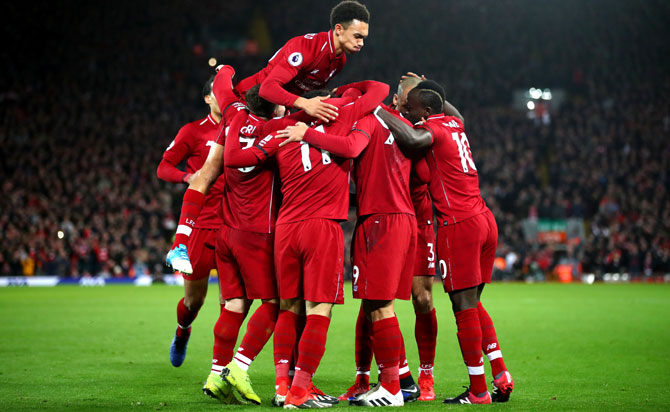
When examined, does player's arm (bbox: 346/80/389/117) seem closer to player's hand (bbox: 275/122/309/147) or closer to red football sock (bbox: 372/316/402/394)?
player's hand (bbox: 275/122/309/147)

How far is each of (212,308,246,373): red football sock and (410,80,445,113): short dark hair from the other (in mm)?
2542

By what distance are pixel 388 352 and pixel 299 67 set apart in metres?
2.55

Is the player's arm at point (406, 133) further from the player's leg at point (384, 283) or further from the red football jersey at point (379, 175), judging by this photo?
the player's leg at point (384, 283)

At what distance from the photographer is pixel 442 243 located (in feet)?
21.2

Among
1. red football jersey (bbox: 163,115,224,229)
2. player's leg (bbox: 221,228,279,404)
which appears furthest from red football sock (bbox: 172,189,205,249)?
red football jersey (bbox: 163,115,224,229)

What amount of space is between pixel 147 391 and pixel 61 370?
70.4 inches

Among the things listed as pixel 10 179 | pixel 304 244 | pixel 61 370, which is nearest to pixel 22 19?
pixel 10 179

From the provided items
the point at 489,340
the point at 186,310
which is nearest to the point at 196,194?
the point at 186,310

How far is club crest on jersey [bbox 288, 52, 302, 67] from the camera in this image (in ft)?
21.1

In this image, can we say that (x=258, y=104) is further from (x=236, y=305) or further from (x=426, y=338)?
(x=426, y=338)

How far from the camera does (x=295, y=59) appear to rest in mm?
6449

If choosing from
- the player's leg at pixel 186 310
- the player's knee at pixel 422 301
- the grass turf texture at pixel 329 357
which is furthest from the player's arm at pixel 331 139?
the player's leg at pixel 186 310

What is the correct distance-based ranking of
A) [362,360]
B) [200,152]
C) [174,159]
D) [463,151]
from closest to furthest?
[463,151] < [362,360] < [174,159] < [200,152]

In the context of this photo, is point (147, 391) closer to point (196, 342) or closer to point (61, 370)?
point (61, 370)
